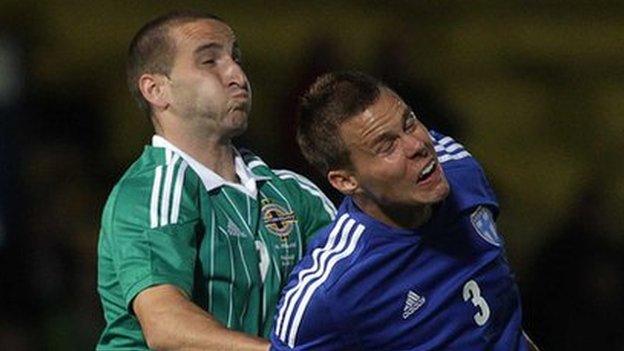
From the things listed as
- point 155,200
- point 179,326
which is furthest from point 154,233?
point 179,326

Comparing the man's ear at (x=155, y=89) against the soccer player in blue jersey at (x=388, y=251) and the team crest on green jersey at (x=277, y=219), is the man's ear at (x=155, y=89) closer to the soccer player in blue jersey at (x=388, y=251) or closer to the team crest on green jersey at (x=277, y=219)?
the team crest on green jersey at (x=277, y=219)

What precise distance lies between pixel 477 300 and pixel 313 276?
0.39m

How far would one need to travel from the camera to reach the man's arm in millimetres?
4109

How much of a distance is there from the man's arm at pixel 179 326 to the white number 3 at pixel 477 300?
1.46 feet

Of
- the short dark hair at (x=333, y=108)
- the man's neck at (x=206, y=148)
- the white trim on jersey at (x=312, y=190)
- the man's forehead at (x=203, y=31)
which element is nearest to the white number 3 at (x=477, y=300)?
the short dark hair at (x=333, y=108)

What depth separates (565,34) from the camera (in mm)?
7551

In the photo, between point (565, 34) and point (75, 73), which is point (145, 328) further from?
point (565, 34)

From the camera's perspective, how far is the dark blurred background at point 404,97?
22.5ft

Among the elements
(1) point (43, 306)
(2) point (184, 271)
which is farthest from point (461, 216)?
(1) point (43, 306)

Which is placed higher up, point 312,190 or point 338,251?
point 338,251

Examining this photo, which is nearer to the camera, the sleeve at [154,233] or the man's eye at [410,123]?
the man's eye at [410,123]

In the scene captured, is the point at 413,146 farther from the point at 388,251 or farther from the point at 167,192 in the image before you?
the point at 167,192

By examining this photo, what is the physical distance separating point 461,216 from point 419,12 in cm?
347

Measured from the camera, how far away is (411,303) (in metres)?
4.06
